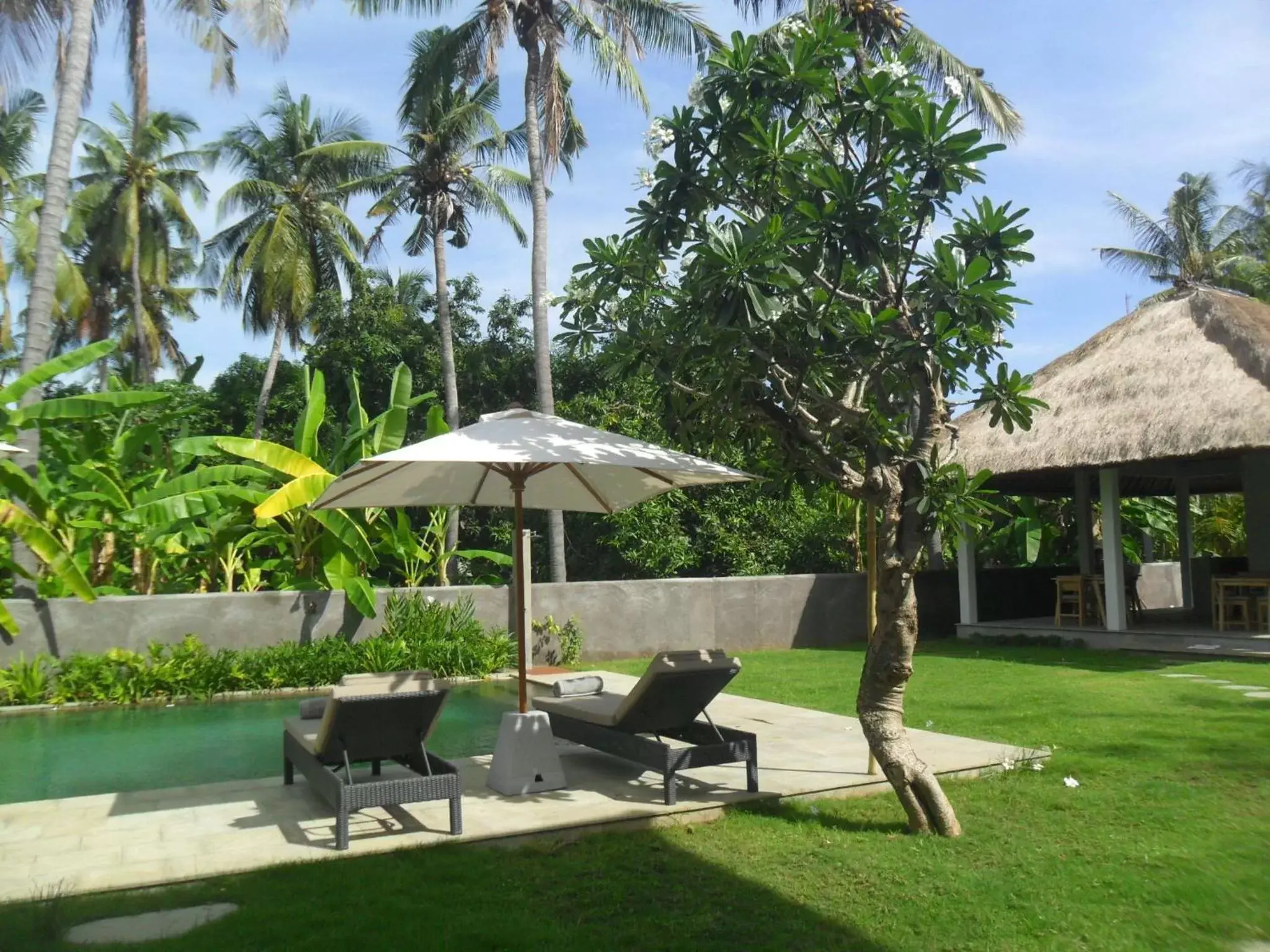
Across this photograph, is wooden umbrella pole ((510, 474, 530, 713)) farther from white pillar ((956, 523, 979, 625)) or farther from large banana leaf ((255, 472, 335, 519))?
white pillar ((956, 523, 979, 625))

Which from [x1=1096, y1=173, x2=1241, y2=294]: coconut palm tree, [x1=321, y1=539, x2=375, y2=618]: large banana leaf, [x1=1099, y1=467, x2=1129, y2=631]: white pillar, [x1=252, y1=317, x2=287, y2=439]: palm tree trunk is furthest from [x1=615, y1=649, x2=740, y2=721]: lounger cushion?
[x1=1096, y1=173, x2=1241, y2=294]: coconut palm tree

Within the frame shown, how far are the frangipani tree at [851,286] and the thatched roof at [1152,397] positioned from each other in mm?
8912

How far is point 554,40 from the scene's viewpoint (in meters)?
18.1

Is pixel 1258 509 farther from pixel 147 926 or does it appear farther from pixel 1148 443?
pixel 147 926

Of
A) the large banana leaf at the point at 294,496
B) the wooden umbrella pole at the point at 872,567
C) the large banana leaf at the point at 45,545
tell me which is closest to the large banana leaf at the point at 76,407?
the large banana leaf at the point at 45,545

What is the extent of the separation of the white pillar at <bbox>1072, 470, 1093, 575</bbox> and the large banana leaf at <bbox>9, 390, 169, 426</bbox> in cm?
1373

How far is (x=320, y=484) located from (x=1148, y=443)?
10687 mm

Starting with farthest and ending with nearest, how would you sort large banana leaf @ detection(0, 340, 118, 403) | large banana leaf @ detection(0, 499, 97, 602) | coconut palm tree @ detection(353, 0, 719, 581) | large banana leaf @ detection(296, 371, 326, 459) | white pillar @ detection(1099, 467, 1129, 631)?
coconut palm tree @ detection(353, 0, 719, 581) < white pillar @ detection(1099, 467, 1129, 631) < large banana leaf @ detection(296, 371, 326, 459) < large banana leaf @ detection(0, 340, 118, 403) < large banana leaf @ detection(0, 499, 97, 602)

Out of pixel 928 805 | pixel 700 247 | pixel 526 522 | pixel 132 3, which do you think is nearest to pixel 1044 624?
pixel 526 522

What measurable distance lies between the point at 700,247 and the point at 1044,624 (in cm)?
1364

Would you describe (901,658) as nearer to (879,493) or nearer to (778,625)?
(879,493)

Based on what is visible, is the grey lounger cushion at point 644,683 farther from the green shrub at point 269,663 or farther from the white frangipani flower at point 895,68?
the green shrub at point 269,663

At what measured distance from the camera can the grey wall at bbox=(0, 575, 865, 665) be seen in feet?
39.3

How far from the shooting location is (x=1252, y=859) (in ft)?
16.1
